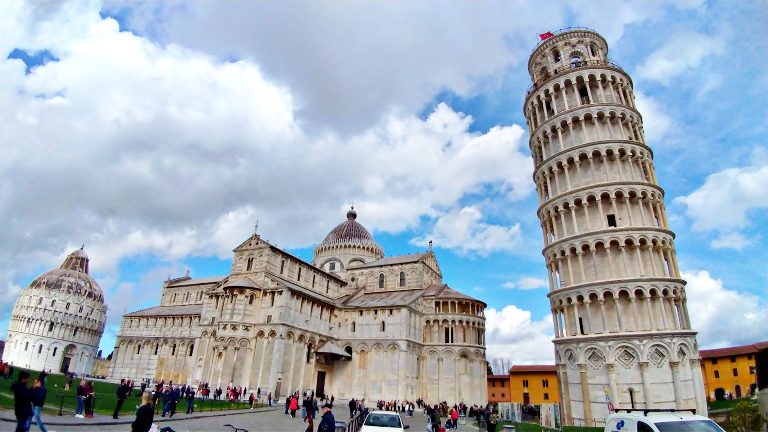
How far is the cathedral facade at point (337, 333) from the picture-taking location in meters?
36.8

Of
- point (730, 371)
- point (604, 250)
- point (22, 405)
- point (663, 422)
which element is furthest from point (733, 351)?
point (22, 405)

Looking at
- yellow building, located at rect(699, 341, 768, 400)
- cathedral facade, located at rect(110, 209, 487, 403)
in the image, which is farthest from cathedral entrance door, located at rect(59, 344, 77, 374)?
yellow building, located at rect(699, 341, 768, 400)

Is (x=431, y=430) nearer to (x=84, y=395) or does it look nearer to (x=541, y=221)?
(x=84, y=395)

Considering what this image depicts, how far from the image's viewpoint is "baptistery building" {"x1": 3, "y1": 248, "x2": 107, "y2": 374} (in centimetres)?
7606

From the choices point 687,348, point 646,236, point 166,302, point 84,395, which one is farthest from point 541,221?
point 166,302

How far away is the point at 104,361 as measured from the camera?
→ 83688 millimetres

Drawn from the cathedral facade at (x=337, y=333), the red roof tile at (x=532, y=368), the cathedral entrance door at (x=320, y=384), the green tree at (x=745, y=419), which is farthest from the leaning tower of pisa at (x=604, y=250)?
the red roof tile at (x=532, y=368)

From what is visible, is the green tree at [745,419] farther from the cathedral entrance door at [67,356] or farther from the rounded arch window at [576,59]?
the cathedral entrance door at [67,356]

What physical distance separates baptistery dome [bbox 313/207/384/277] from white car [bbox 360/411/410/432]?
139 ft

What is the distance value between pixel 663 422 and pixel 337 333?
37355 millimetres

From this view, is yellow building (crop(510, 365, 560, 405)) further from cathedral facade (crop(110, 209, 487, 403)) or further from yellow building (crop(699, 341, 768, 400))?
cathedral facade (crop(110, 209, 487, 403))

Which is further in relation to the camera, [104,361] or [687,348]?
[104,361]

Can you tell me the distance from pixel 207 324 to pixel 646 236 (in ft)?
121

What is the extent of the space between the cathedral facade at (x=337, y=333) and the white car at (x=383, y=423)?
2455cm
